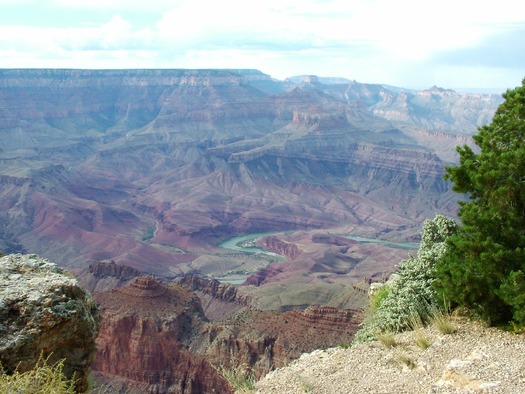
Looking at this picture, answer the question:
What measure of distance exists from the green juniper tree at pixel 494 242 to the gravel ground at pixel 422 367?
65cm

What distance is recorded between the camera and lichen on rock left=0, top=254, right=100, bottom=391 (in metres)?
9.30

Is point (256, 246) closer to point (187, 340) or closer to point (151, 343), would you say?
point (187, 340)

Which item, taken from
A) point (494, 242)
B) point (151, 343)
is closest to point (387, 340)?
point (494, 242)

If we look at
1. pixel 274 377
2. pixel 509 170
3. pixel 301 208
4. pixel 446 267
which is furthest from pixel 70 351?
pixel 301 208

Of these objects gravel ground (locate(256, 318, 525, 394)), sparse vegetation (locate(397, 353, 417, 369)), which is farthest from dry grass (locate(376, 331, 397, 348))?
sparse vegetation (locate(397, 353, 417, 369))

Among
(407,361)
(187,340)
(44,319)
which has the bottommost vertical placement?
(187,340)

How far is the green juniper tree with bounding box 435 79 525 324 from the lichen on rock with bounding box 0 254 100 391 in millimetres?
7702

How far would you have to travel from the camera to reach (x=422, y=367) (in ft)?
38.1

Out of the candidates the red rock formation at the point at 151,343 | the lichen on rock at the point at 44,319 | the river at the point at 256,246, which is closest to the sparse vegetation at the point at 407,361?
the lichen on rock at the point at 44,319

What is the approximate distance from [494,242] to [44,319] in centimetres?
917

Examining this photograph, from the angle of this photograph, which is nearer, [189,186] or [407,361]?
[407,361]

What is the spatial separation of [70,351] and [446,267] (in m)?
8.27

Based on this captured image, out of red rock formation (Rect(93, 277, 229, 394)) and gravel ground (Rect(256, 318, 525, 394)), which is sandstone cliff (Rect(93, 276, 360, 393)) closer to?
red rock formation (Rect(93, 277, 229, 394))

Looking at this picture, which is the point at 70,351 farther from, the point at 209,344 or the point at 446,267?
the point at 209,344
